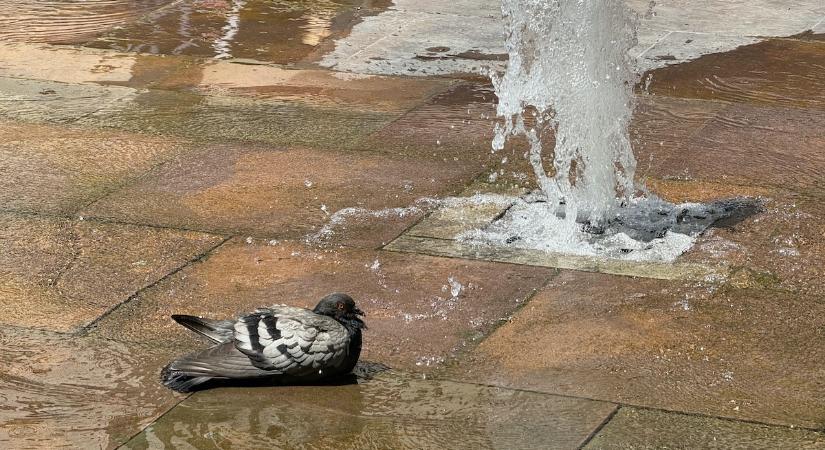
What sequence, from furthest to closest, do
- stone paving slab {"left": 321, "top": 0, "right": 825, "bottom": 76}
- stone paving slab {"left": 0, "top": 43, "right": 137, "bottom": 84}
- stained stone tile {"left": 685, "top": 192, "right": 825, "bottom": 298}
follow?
1. stone paving slab {"left": 321, "top": 0, "right": 825, "bottom": 76}
2. stone paving slab {"left": 0, "top": 43, "right": 137, "bottom": 84}
3. stained stone tile {"left": 685, "top": 192, "right": 825, "bottom": 298}

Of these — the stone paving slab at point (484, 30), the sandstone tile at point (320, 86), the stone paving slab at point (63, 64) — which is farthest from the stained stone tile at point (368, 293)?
the stone paving slab at point (484, 30)

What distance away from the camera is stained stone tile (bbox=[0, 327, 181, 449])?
5.19 meters

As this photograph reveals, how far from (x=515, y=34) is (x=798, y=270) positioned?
305 cm

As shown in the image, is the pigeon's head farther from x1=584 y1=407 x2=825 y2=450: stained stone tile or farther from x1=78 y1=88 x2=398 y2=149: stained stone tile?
x1=78 y1=88 x2=398 y2=149: stained stone tile

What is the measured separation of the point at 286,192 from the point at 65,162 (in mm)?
1573

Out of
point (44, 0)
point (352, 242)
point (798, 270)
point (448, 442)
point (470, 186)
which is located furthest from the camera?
point (44, 0)

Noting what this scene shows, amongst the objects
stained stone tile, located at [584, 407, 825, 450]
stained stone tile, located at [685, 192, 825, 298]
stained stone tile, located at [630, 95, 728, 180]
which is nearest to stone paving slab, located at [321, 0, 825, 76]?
stained stone tile, located at [630, 95, 728, 180]

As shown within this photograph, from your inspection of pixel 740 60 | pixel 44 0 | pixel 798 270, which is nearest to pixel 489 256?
pixel 798 270

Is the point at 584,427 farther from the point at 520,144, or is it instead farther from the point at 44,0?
the point at 44,0

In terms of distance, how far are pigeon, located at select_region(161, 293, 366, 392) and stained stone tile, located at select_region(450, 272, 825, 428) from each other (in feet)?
1.77

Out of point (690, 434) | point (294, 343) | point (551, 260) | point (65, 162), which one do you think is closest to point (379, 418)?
point (294, 343)

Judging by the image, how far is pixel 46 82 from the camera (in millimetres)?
10281

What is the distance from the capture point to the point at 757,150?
340 inches

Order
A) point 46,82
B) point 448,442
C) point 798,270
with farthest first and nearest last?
1. point 46,82
2. point 798,270
3. point 448,442
